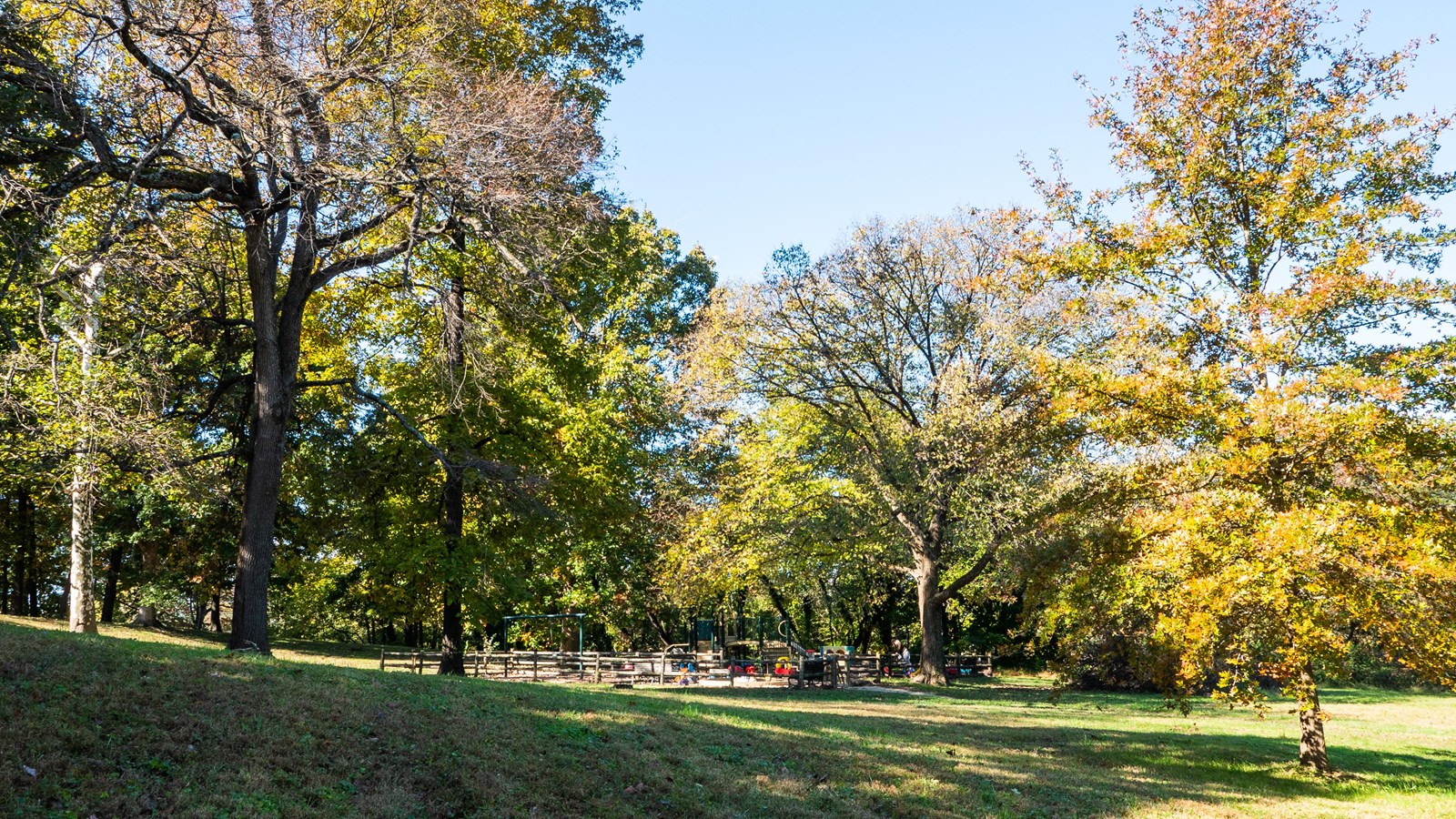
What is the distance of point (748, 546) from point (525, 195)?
46.5ft

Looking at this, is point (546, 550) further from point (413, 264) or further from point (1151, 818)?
point (1151, 818)

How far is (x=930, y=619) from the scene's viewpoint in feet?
90.3

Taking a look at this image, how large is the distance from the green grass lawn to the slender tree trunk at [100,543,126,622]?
2242cm

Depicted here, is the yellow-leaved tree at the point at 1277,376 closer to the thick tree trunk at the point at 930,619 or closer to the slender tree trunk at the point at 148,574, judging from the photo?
the thick tree trunk at the point at 930,619

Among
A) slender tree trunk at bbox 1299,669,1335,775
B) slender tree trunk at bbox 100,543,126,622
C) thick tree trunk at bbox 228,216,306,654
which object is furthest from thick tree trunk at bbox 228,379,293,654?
slender tree trunk at bbox 100,543,126,622

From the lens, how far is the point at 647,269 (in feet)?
117

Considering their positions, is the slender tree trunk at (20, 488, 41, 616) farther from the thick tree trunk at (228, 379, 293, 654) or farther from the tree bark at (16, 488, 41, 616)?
the thick tree trunk at (228, 379, 293, 654)

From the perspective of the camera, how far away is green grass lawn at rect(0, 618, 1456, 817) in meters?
6.60

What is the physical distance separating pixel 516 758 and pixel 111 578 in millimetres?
27248

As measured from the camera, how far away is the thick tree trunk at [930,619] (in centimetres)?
2645

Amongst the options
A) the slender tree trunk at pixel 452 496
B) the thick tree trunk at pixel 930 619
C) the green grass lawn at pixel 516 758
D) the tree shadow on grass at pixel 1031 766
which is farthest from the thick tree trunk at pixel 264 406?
the thick tree trunk at pixel 930 619

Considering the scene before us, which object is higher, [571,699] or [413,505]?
[413,505]

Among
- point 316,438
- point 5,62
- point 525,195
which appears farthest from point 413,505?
point 5,62

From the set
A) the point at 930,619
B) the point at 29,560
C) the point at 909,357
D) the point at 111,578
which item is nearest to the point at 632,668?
the point at 930,619
